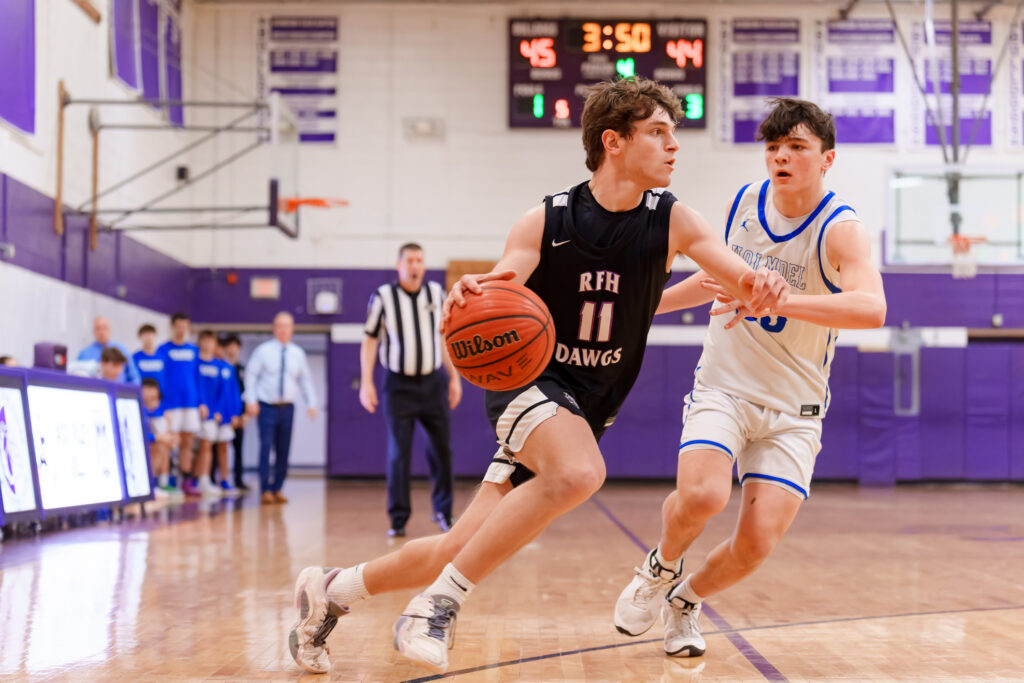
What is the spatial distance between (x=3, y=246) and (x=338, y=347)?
5.86 meters

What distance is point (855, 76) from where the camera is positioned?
1377cm

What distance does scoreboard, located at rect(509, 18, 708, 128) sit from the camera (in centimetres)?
1205

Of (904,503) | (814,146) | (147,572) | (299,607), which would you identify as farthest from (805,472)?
(904,503)

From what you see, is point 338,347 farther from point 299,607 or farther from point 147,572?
point 299,607

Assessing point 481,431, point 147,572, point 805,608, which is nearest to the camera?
point 805,608

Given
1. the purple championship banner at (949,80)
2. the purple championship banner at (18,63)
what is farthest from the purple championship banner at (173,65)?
the purple championship banner at (949,80)

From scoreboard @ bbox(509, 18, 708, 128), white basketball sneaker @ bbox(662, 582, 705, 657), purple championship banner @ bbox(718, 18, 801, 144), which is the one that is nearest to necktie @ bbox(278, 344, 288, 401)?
scoreboard @ bbox(509, 18, 708, 128)

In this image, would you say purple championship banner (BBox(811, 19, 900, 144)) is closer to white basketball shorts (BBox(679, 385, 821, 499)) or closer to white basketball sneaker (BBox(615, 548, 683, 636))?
white basketball shorts (BBox(679, 385, 821, 499))

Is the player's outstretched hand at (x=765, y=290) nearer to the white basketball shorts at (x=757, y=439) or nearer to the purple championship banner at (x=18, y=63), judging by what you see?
the white basketball shorts at (x=757, y=439)

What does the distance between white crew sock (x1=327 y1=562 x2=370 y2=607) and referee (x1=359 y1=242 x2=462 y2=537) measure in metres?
3.74

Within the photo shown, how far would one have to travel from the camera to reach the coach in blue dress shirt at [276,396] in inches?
387

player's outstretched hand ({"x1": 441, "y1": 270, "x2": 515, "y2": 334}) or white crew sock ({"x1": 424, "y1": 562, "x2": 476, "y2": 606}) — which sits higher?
player's outstretched hand ({"x1": 441, "y1": 270, "x2": 515, "y2": 334})

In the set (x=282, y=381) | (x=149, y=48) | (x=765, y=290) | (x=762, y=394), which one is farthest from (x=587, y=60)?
(x=765, y=290)

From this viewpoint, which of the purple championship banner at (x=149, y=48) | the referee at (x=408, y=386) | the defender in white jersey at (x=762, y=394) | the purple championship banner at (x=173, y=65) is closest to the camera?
the defender in white jersey at (x=762, y=394)
